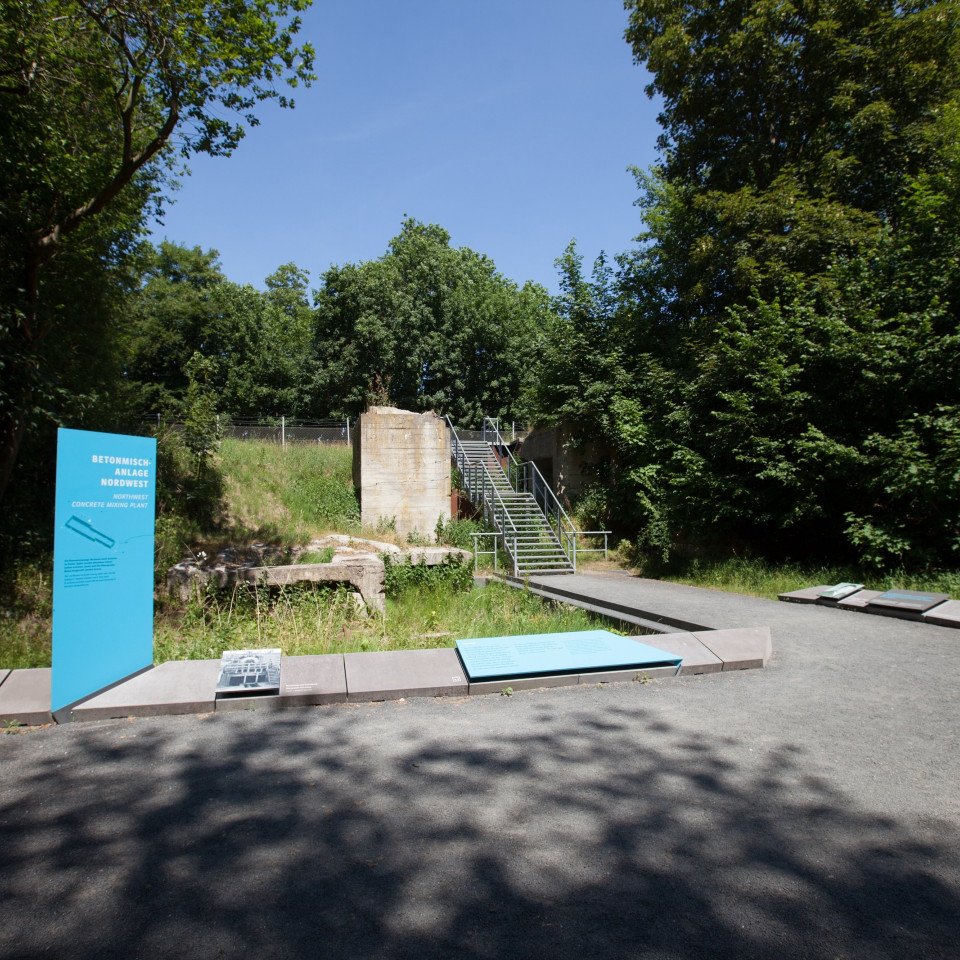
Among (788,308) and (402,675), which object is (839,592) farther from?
(402,675)

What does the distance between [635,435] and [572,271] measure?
618 centimetres

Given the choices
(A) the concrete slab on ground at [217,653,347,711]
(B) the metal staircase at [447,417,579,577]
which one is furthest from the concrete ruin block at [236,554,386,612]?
(A) the concrete slab on ground at [217,653,347,711]

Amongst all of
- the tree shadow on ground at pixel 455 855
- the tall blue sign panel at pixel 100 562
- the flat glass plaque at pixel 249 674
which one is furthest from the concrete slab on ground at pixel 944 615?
the tall blue sign panel at pixel 100 562

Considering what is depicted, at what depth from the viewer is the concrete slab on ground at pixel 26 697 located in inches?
186

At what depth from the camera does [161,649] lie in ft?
21.8

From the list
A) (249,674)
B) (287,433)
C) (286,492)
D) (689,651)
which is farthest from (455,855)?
(287,433)

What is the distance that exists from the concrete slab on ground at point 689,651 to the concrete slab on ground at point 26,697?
5.22 m

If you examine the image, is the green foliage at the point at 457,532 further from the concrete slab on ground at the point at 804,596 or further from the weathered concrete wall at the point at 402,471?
the concrete slab on ground at the point at 804,596

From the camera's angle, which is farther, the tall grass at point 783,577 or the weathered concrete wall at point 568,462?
the weathered concrete wall at point 568,462

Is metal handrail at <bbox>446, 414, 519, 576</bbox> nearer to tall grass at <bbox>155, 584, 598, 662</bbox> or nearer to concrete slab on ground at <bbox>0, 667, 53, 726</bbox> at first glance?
tall grass at <bbox>155, 584, 598, 662</bbox>

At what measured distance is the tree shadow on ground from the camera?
2.36 metres

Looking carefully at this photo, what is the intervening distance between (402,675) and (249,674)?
4.01 feet

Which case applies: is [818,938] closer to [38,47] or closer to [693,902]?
[693,902]

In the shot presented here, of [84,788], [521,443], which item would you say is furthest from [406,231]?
[84,788]
